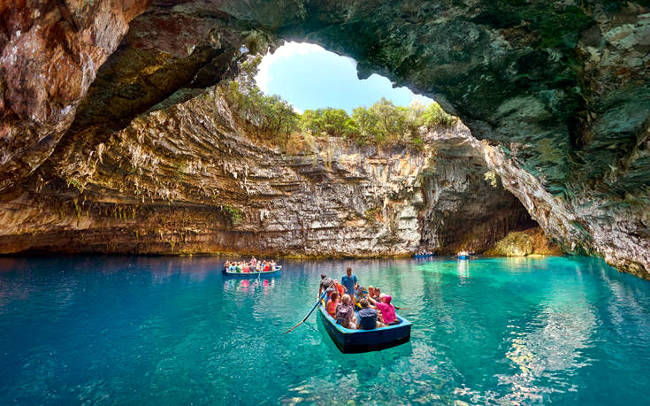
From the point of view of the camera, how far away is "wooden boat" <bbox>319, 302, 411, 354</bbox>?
639 cm

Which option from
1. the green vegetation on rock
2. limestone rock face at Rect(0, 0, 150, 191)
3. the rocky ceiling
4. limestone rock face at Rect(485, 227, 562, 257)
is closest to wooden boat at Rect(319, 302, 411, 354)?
the rocky ceiling

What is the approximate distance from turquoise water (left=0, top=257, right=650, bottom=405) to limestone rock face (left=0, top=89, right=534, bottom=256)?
7251 mm

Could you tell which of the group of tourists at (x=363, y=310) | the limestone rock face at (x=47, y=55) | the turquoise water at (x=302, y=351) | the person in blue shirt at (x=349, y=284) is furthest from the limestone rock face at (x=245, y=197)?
the group of tourists at (x=363, y=310)

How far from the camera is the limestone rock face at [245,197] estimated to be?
16812 millimetres

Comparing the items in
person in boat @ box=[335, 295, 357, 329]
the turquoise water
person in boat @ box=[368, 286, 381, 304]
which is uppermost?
person in boat @ box=[368, 286, 381, 304]

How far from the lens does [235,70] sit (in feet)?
25.5

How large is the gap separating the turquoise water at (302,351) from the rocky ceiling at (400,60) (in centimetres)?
430

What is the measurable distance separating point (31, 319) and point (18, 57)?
1024cm

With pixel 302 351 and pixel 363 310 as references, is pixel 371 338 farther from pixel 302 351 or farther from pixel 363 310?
pixel 302 351

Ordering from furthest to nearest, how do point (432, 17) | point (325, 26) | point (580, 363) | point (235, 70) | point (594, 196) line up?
point (594, 196)
point (235, 70)
point (580, 363)
point (325, 26)
point (432, 17)

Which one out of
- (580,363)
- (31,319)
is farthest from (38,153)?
(580,363)

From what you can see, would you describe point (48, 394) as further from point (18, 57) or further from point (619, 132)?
point (619, 132)

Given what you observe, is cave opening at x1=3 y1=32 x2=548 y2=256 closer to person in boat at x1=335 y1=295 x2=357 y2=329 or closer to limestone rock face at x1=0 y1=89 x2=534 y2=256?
limestone rock face at x1=0 y1=89 x2=534 y2=256

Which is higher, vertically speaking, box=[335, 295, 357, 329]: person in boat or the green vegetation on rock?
the green vegetation on rock
